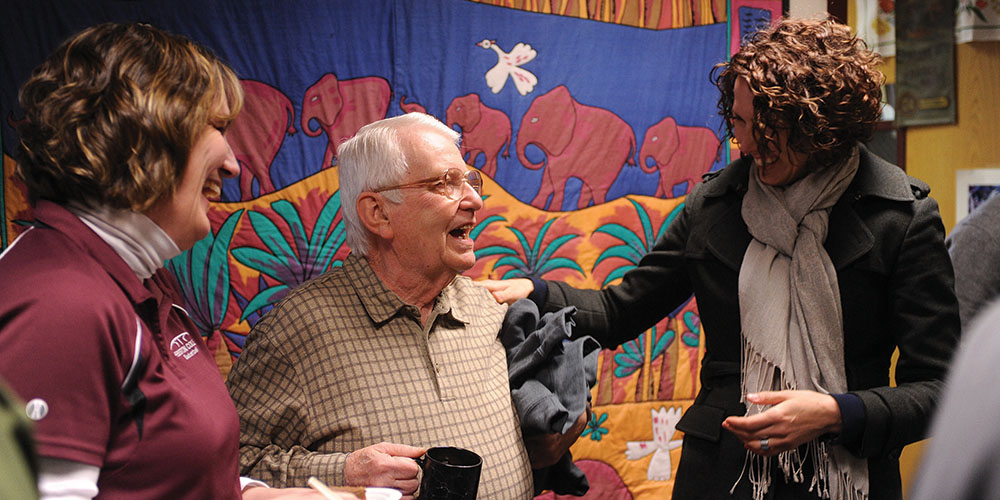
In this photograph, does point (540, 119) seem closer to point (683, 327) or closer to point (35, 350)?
point (683, 327)

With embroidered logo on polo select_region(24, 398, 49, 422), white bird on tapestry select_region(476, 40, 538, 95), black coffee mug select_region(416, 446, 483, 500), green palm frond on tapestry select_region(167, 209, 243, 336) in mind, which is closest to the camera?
embroidered logo on polo select_region(24, 398, 49, 422)

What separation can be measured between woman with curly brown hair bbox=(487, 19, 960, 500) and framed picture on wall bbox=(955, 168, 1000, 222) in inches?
68.8

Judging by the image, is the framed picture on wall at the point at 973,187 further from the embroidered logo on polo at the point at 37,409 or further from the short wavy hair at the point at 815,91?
the embroidered logo on polo at the point at 37,409

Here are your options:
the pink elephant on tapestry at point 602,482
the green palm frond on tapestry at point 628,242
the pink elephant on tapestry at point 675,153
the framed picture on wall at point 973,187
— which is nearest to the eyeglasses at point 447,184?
the green palm frond on tapestry at point 628,242

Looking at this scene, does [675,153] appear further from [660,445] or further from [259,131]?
[259,131]

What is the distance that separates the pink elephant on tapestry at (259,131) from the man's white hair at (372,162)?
470mm

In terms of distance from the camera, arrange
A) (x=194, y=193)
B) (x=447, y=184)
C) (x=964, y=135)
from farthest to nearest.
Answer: (x=964, y=135) → (x=447, y=184) → (x=194, y=193)

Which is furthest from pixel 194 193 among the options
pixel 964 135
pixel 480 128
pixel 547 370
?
pixel 964 135

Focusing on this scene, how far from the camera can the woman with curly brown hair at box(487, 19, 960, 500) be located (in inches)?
67.7

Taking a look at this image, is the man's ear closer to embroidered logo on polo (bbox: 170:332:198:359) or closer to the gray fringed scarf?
embroidered logo on polo (bbox: 170:332:198:359)

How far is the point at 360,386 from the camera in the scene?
175cm

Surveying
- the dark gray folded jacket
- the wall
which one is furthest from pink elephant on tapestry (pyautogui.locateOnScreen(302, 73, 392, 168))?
the wall

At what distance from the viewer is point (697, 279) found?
2.03 meters

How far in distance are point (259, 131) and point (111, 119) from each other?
134cm
